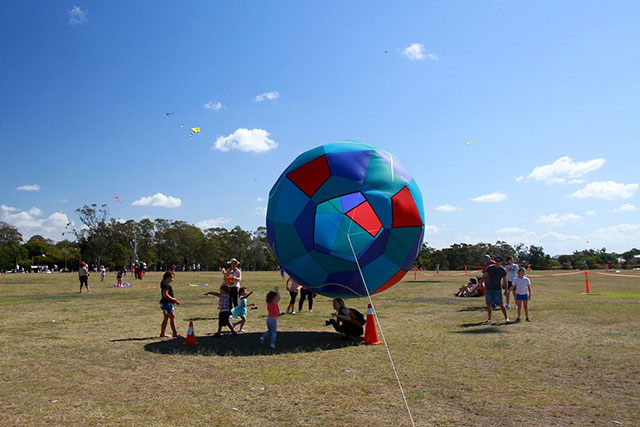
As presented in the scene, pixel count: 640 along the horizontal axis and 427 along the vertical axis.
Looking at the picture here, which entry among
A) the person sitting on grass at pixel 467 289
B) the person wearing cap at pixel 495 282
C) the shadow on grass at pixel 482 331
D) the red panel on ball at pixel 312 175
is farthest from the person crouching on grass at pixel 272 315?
the person sitting on grass at pixel 467 289

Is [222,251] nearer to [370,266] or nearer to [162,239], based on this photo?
[162,239]

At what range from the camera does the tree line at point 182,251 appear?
77.5 m

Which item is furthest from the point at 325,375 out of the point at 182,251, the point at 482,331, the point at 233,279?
the point at 182,251

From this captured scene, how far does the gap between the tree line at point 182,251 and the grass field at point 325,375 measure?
67521mm

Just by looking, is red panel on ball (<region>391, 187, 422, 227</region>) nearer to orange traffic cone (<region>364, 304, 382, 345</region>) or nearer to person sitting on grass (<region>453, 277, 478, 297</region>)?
orange traffic cone (<region>364, 304, 382, 345</region>)

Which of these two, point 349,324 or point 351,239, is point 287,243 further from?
point 349,324

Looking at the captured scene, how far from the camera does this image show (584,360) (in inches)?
272

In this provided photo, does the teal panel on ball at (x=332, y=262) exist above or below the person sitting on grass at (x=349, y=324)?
above

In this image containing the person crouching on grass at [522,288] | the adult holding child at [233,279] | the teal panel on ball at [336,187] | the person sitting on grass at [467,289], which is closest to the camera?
the teal panel on ball at [336,187]

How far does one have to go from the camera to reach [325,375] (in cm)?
625

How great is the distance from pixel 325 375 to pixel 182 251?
88473mm

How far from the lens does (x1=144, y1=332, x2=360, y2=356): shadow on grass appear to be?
26.2 ft

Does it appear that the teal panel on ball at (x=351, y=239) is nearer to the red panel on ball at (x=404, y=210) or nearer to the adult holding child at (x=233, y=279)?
the red panel on ball at (x=404, y=210)

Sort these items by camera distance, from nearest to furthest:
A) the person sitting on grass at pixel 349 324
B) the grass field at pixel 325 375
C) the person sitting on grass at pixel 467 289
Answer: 1. the grass field at pixel 325 375
2. the person sitting on grass at pixel 349 324
3. the person sitting on grass at pixel 467 289
